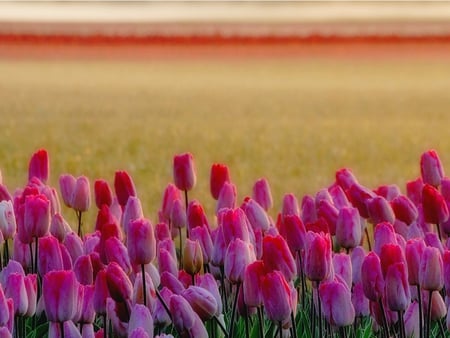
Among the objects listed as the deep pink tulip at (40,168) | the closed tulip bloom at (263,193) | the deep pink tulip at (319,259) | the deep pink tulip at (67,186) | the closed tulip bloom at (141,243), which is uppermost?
the deep pink tulip at (40,168)

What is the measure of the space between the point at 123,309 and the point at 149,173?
22.5ft

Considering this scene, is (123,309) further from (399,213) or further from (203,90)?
(203,90)

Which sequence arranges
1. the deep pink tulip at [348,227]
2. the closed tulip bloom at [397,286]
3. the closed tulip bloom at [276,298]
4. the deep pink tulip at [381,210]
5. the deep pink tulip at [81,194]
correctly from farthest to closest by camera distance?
the deep pink tulip at [81,194]
the deep pink tulip at [381,210]
the deep pink tulip at [348,227]
the closed tulip bloom at [397,286]
the closed tulip bloom at [276,298]

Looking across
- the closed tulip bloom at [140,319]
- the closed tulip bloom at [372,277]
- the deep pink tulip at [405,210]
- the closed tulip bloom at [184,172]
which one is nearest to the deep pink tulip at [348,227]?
the deep pink tulip at [405,210]

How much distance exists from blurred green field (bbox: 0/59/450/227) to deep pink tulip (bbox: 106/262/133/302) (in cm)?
487

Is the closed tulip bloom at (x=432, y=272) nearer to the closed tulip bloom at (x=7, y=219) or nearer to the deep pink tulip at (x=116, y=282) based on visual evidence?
the deep pink tulip at (x=116, y=282)

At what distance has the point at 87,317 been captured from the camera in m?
2.79

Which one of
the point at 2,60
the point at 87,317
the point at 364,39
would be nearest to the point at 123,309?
the point at 87,317

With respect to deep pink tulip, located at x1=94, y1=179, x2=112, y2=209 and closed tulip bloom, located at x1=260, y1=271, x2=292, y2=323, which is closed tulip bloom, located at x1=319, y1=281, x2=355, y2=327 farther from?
deep pink tulip, located at x1=94, y1=179, x2=112, y2=209

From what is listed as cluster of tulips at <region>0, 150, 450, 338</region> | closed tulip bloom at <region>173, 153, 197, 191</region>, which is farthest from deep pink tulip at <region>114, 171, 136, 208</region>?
closed tulip bloom at <region>173, 153, 197, 191</region>

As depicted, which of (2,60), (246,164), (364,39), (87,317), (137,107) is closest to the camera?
(87,317)

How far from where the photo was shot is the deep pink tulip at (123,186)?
3.79 meters

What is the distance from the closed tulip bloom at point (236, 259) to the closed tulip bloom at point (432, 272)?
414 mm

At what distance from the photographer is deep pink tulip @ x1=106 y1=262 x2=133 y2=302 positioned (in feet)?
A: 8.91
